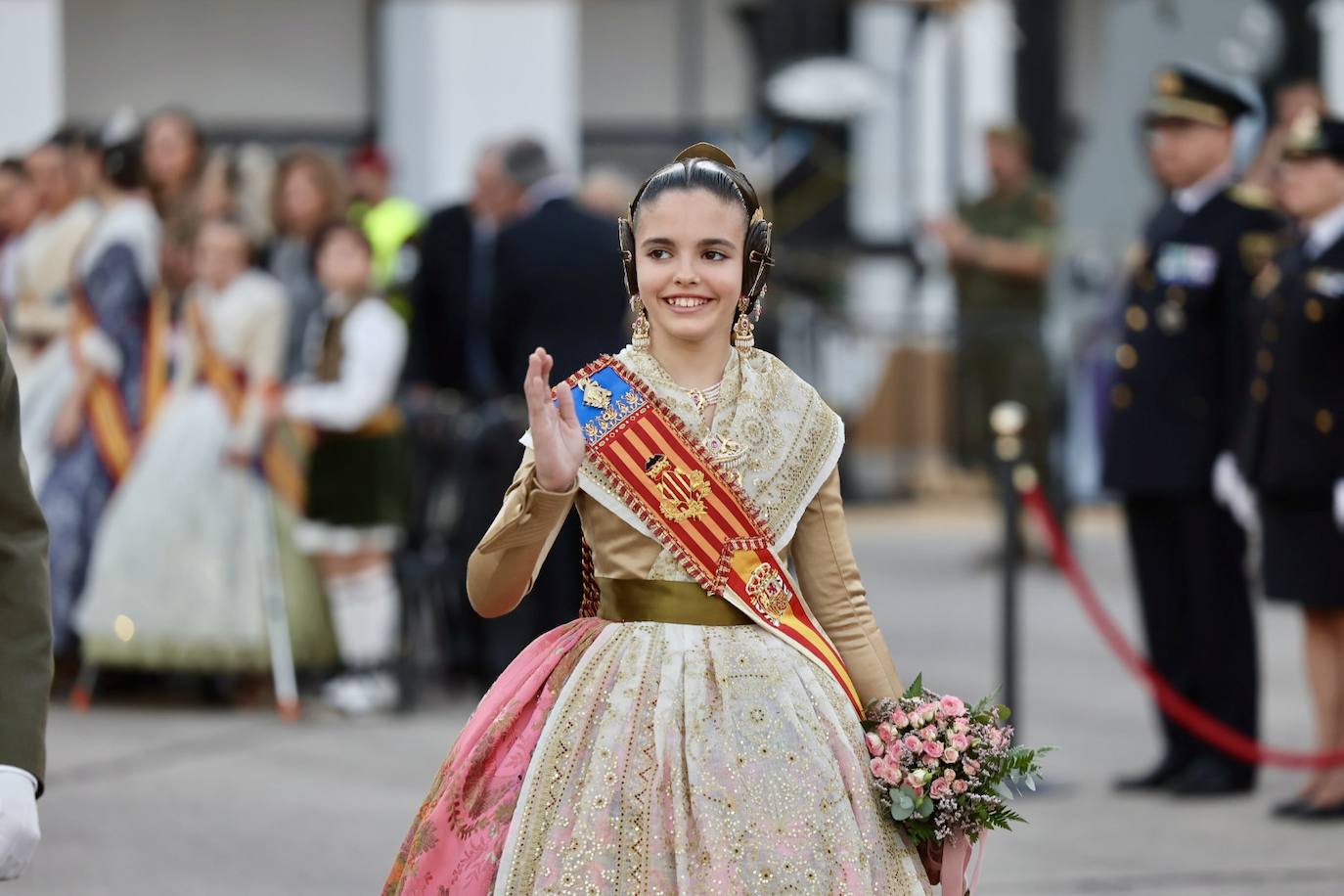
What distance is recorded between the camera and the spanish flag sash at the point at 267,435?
834 centimetres

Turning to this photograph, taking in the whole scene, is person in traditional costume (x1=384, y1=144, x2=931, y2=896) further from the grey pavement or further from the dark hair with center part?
the grey pavement

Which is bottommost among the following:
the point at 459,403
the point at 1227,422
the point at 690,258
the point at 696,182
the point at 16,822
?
the point at 459,403

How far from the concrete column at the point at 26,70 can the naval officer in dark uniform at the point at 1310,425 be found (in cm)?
822

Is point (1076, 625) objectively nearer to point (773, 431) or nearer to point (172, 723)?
point (172, 723)

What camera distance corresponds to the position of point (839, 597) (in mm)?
3600

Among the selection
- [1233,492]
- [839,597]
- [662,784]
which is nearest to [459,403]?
[1233,492]

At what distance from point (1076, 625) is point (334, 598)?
387cm

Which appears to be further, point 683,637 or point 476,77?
point 476,77

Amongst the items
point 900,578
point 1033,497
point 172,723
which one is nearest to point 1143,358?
point 1033,497

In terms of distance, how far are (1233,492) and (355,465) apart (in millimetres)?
3040

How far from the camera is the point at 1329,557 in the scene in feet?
21.5

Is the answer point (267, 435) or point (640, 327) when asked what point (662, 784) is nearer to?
point (640, 327)

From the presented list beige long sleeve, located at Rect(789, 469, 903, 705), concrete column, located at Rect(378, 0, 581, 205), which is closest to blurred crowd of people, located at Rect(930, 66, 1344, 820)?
beige long sleeve, located at Rect(789, 469, 903, 705)

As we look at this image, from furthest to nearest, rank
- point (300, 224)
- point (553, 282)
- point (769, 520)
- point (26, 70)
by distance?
1. point (26, 70)
2. point (300, 224)
3. point (553, 282)
4. point (769, 520)
